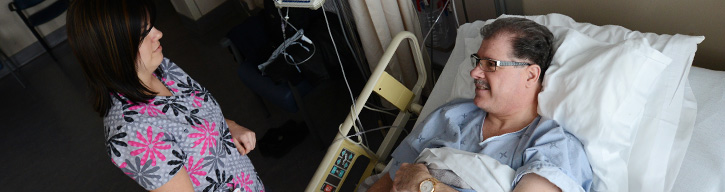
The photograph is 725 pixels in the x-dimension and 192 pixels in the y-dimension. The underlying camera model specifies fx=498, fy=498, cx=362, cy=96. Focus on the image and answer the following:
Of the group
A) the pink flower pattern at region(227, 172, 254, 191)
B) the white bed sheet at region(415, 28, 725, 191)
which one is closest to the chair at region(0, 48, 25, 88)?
the pink flower pattern at region(227, 172, 254, 191)

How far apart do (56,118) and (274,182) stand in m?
2.27

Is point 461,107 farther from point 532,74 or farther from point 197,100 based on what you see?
point 197,100

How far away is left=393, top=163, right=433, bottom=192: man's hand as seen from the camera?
155 cm

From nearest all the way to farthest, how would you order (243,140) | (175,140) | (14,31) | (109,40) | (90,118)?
(109,40) → (175,140) → (243,140) → (90,118) → (14,31)

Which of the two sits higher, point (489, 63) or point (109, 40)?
point (109, 40)

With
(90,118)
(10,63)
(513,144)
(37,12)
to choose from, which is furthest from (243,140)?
(10,63)

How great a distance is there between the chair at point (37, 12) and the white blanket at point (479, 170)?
4287 millimetres

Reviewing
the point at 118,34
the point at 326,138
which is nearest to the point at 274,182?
the point at 326,138

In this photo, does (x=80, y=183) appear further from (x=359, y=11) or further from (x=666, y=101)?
(x=666, y=101)

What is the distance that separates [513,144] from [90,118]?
3.43 m

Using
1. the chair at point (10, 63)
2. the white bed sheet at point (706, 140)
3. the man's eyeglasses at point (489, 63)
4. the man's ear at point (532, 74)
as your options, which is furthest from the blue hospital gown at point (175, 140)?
the chair at point (10, 63)

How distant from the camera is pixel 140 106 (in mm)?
1395

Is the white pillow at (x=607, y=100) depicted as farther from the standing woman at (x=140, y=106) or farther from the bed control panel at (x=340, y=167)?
the standing woman at (x=140, y=106)

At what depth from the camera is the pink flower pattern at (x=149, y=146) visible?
4.27ft
